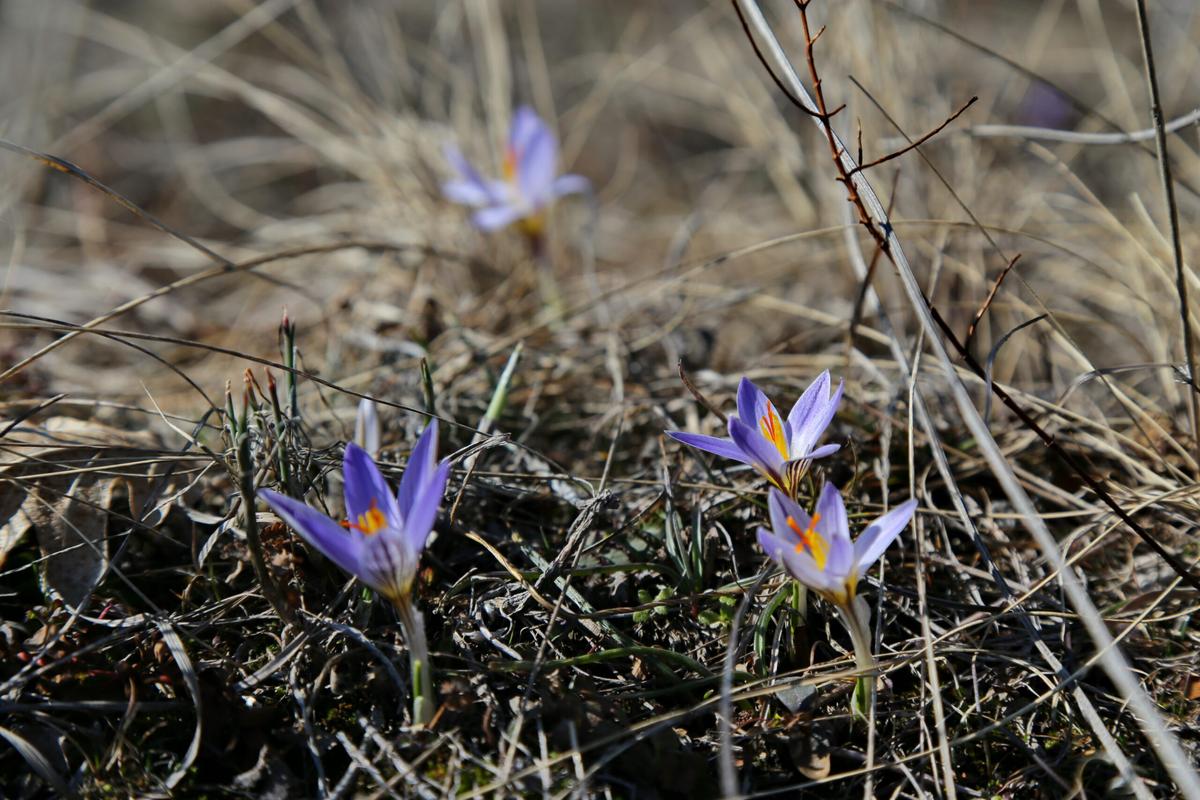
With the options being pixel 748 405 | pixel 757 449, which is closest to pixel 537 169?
pixel 748 405

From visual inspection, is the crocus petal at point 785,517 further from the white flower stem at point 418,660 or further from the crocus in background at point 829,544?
the white flower stem at point 418,660

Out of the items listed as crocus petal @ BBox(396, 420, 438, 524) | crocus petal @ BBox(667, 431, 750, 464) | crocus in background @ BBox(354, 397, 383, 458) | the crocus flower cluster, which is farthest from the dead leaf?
the crocus flower cluster

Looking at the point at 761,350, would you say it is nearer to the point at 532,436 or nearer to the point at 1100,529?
the point at 532,436

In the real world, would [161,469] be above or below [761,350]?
below

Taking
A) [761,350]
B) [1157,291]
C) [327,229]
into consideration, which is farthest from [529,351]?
[1157,291]

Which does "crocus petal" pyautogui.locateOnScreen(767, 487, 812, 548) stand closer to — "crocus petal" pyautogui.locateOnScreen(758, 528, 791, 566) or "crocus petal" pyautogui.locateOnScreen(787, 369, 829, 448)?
"crocus petal" pyautogui.locateOnScreen(758, 528, 791, 566)

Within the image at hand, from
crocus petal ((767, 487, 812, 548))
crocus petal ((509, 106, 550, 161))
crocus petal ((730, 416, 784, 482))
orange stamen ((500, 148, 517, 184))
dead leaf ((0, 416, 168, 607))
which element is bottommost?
crocus petal ((767, 487, 812, 548))

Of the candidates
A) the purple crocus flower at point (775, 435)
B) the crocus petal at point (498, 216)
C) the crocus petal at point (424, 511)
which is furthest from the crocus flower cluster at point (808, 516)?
the crocus petal at point (498, 216)

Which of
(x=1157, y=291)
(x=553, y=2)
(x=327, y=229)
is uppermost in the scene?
(x=553, y=2)
